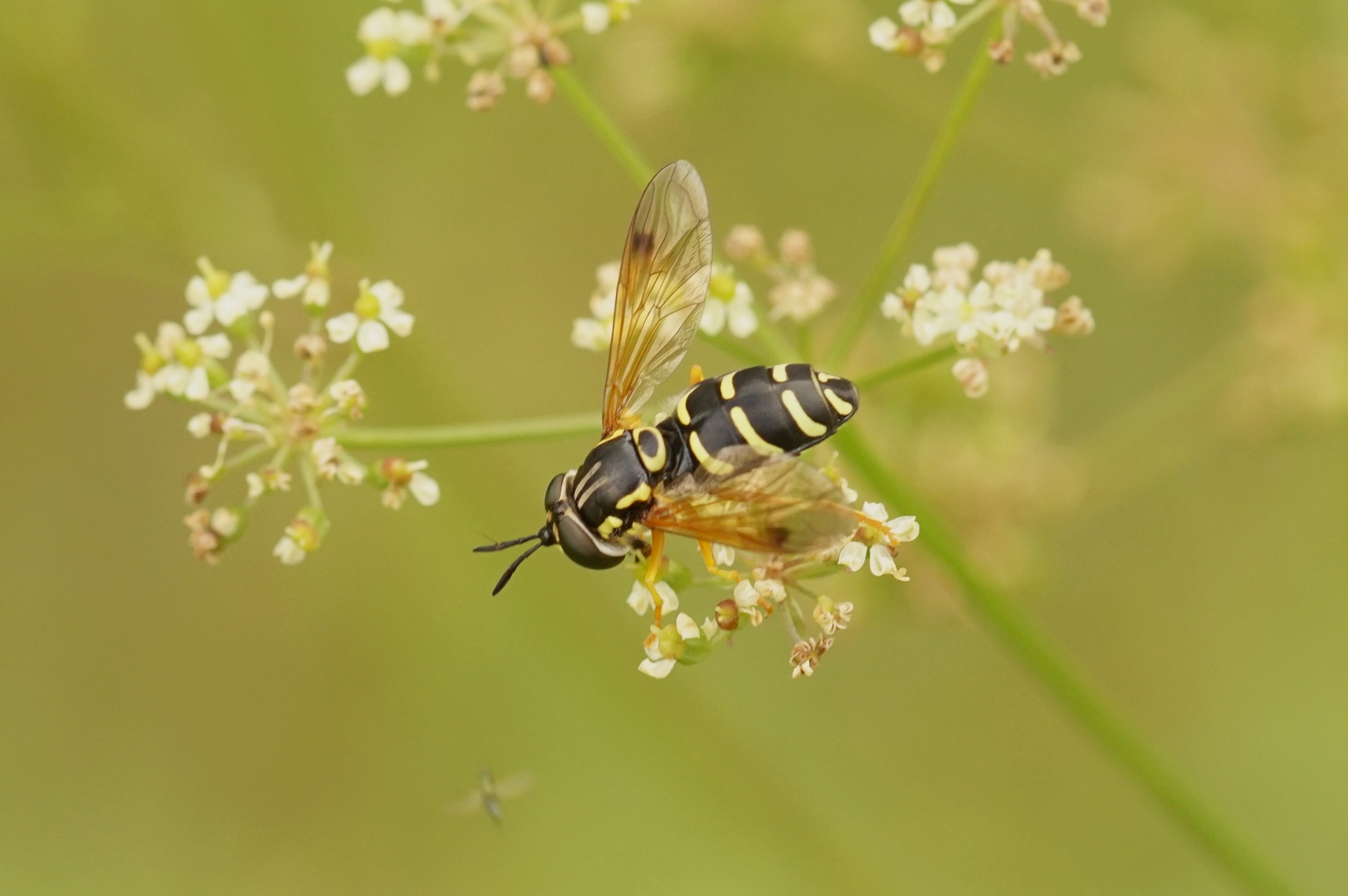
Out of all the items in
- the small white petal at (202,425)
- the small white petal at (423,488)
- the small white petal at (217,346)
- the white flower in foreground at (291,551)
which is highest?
the small white petal at (217,346)

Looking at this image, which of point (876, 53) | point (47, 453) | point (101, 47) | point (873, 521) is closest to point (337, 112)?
point (101, 47)

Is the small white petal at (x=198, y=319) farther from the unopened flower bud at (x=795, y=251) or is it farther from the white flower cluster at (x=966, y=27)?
the white flower cluster at (x=966, y=27)

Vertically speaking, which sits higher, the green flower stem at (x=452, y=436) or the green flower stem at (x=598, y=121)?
the green flower stem at (x=598, y=121)

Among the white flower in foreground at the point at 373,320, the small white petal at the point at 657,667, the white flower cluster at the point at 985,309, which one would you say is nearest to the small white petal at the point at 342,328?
the white flower in foreground at the point at 373,320

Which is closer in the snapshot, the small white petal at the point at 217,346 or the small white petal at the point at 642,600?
the small white petal at the point at 642,600

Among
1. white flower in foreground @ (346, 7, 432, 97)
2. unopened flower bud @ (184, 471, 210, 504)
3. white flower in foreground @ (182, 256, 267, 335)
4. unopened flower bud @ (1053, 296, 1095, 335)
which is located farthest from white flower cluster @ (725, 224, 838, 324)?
unopened flower bud @ (184, 471, 210, 504)

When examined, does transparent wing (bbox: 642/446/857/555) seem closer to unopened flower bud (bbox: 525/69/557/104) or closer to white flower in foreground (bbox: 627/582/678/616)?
white flower in foreground (bbox: 627/582/678/616)

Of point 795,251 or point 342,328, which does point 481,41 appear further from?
point 795,251

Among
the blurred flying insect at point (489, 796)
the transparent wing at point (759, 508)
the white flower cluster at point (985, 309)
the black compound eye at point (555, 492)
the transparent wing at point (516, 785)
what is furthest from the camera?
the transparent wing at point (516, 785)
